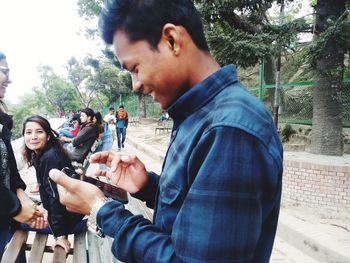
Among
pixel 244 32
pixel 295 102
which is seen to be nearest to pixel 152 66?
pixel 244 32

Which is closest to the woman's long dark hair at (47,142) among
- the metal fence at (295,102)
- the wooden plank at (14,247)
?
the wooden plank at (14,247)

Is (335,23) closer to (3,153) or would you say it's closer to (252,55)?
(252,55)

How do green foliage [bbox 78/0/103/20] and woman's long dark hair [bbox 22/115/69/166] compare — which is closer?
woman's long dark hair [bbox 22/115/69/166]

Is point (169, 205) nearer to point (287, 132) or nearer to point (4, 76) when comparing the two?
point (4, 76)

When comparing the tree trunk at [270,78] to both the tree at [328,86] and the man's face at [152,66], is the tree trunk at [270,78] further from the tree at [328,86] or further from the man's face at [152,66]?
the man's face at [152,66]

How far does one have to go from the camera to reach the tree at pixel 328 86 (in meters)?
5.75

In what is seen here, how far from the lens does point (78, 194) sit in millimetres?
1121

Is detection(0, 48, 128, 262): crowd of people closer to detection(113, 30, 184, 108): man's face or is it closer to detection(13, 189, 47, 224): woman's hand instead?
detection(13, 189, 47, 224): woman's hand

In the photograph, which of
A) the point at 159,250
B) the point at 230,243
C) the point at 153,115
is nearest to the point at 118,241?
the point at 159,250

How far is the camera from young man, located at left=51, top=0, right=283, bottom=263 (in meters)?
0.77

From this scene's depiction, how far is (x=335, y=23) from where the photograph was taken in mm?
5191

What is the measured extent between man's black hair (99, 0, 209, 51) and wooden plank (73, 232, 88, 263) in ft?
5.81

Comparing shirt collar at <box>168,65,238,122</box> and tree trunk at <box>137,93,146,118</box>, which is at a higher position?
tree trunk at <box>137,93,146,118</box>

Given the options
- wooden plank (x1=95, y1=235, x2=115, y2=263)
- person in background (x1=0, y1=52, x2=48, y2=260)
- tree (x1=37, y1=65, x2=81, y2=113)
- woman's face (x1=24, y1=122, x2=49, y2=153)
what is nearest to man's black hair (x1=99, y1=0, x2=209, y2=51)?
wooden plank (x1=95, y1=235, x2=115, y2=263)
